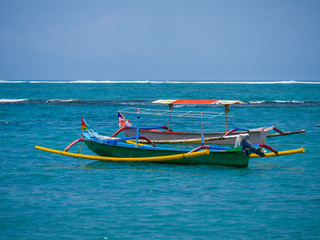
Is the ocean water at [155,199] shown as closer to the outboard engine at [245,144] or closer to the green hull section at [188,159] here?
the green hull section at [188,159]

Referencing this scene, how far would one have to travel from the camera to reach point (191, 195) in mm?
13180

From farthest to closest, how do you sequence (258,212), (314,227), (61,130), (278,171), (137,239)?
(61,130), (278,171), (258,212), (314,227), (137,239)

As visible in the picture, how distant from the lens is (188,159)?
1658cm

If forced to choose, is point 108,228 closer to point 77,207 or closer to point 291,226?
point 77,207

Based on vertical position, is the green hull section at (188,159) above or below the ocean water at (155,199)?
above

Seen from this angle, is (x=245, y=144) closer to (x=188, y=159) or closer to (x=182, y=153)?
Answer: (x=188, y=159)

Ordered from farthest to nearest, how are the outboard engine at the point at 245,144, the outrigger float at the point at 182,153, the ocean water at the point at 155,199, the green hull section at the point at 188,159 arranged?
the green hull section at the point at 188,159
the outrigger float at the point at 182,153
the outboard engine at the point at 245,144
the ocean water at the point at 155,199

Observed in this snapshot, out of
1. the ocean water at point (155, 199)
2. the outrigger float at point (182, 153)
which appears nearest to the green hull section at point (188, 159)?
the outrigger float at point (182, 153)

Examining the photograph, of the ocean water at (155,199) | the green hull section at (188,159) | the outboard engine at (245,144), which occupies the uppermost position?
the outboard engine at (245,144)

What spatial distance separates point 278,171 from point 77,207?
8.07 m

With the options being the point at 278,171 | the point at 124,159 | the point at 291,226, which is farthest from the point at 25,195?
the point at 278,171

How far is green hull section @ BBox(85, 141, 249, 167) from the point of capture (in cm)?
1609

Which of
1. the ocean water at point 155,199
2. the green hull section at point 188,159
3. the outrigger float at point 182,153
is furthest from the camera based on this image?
the green hull section at point 188,159

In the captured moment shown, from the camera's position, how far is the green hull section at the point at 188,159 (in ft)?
52.8
